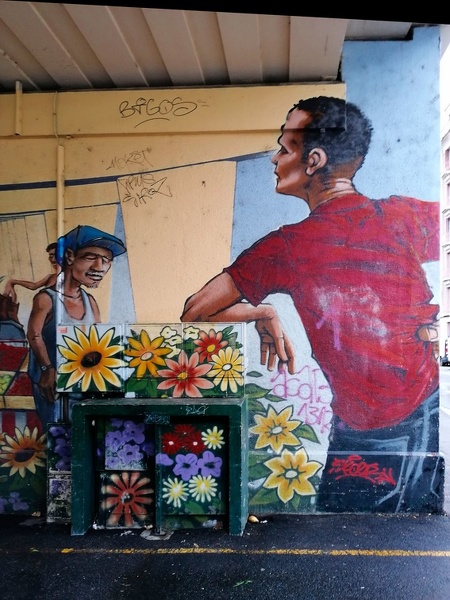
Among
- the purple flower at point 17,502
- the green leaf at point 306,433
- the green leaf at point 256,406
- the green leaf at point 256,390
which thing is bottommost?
the purple flower at point 17,502

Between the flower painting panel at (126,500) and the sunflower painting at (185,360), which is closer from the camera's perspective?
the flower painting panel at (126,500)

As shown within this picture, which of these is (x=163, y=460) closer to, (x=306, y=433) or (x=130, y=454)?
(x=130, y=454)

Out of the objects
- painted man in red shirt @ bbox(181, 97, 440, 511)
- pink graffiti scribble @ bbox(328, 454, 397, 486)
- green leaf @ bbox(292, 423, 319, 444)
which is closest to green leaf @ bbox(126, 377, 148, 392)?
painted man in red shirt @ bbox(181, 97, 440, 511)

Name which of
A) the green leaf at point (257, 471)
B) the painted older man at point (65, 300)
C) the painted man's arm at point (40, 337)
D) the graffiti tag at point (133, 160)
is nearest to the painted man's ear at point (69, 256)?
the painted older man at point (65, 300)

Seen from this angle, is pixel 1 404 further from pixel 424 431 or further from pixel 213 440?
pixel 424 431

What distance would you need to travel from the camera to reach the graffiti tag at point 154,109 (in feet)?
16.2

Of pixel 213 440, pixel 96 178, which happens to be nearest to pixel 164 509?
pixel 213 440

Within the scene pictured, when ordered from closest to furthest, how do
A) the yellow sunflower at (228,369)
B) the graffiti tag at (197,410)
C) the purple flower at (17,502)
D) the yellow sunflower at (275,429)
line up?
the graffiti tag at (197,410)
the yellow sunflower at (228,369)
the yellow sunflower at (275,429)
the purple flower at (17,502)

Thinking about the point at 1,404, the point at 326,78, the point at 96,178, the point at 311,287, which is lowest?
the point at 1,404

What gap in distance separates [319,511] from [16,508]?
290 cm

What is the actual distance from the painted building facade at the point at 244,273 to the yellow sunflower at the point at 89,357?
13 millimetres

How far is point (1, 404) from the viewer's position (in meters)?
5.07

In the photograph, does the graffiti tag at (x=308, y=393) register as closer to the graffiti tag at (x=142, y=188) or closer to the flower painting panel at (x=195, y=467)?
the flower painting panel at (x=195, y=467)

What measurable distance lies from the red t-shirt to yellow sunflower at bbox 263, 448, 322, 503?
573 millimetres
